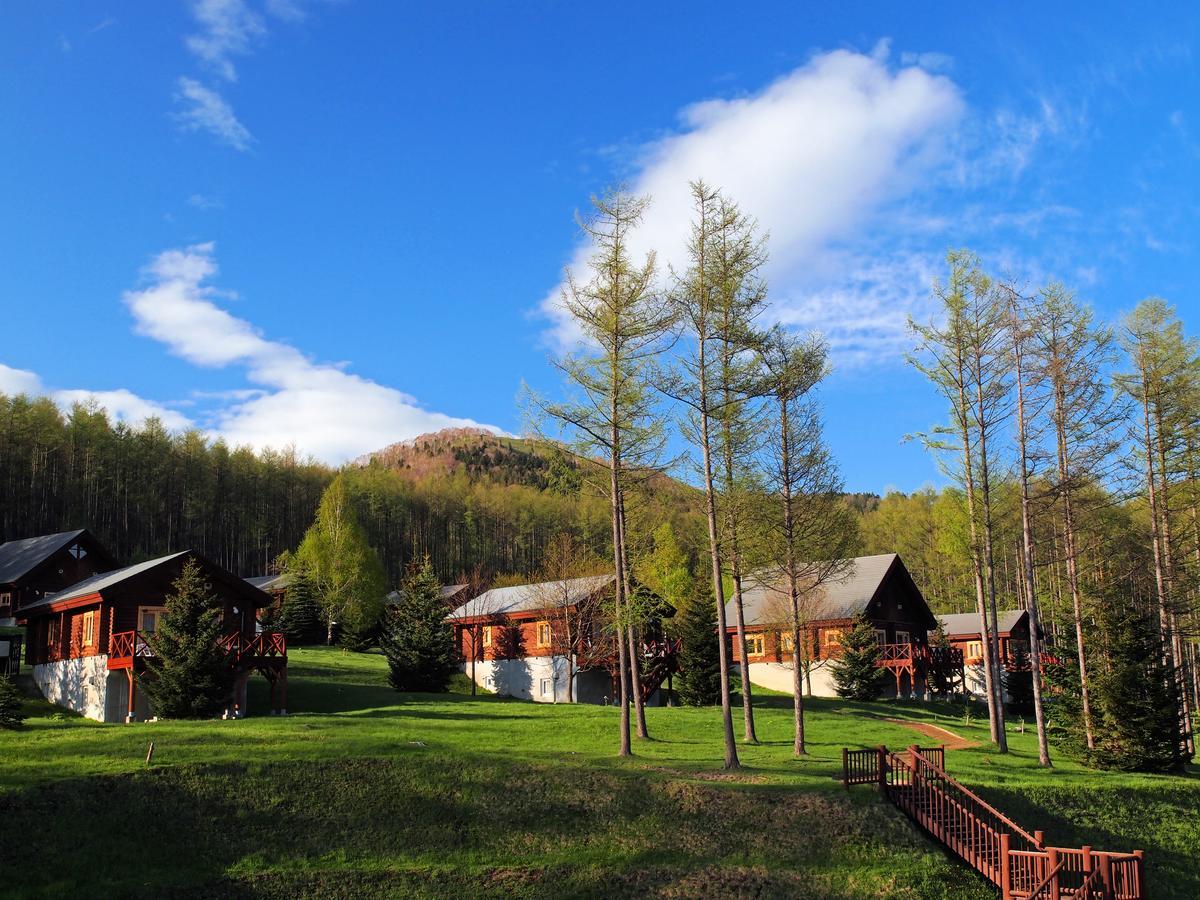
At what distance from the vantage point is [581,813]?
65.7 ft

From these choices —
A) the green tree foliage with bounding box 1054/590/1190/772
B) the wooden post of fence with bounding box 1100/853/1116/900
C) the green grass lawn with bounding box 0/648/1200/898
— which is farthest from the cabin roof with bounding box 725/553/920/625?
the wooden post of fence with bounding box 1100/853/1116/900

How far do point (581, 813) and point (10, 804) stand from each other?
10837mm

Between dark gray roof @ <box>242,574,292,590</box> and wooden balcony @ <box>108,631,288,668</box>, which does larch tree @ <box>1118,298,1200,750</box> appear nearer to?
wooden balcony @ <box>108,631,288,668</box>

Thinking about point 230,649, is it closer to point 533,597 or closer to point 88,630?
point 88,630

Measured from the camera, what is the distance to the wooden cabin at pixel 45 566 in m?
45.3

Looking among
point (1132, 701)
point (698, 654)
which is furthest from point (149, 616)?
point (1132, 701)

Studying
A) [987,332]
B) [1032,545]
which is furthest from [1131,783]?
[987,332]

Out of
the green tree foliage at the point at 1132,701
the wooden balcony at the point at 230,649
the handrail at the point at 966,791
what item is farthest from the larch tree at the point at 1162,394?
the wooden balcony at the point at 230,649

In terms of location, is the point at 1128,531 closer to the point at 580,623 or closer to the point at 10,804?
the point at 580,623

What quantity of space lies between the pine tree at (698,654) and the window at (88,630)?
21951 mm

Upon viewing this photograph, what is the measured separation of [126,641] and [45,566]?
18785 millimetres

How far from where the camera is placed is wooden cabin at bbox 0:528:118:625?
149ft

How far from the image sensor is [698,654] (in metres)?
40.4

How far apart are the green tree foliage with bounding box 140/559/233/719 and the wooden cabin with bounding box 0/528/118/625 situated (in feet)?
60.6
